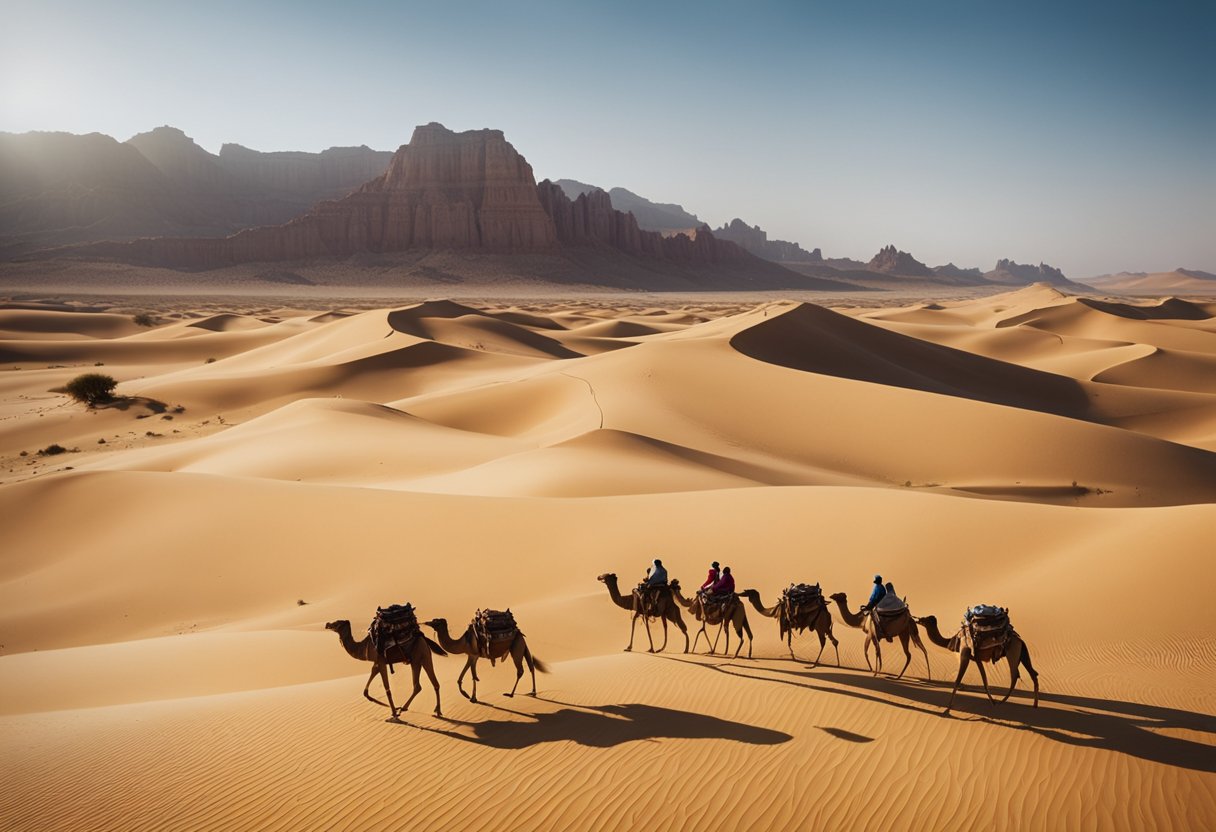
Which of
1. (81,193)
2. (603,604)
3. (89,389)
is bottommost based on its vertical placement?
(89,389)

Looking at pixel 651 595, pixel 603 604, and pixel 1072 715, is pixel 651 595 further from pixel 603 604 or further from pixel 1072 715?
pixel 1072 715

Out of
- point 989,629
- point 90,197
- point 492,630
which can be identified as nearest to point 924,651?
point 989,629

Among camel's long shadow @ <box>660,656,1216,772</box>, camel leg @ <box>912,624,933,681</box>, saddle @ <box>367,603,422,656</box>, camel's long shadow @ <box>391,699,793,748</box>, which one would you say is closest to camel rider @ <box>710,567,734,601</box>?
camel's long shadow @ <box>660,656,1216,772</box>

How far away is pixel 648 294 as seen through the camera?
154 metres

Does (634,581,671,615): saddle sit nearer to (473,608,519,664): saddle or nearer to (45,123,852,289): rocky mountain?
(473,608,519,664): saddle

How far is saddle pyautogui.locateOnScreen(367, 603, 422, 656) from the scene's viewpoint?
797 centimetres

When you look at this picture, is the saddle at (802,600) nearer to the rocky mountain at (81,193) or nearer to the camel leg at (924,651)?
the camel leg at (924,651)

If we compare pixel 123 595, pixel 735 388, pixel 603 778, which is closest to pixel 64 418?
pixel 123 595

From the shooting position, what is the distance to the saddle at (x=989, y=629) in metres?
7.73

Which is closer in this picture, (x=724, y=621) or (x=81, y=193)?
(x=724, y=621)

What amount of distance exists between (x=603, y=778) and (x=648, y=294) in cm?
15006

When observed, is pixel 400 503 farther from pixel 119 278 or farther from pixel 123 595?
pixel 119 278

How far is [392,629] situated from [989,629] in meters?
5.79

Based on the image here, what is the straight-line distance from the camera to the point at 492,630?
8.23 m
